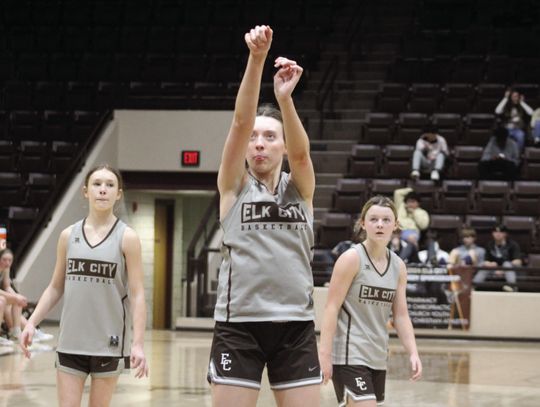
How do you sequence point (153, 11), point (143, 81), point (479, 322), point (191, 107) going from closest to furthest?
point (479, 322), point (191, 107), point (143, 81), point (153, 11)

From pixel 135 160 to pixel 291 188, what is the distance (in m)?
15.5

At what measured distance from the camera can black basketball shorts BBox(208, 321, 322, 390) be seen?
12.0 feet

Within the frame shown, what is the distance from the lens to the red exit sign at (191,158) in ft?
61.9

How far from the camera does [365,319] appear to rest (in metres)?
5.07

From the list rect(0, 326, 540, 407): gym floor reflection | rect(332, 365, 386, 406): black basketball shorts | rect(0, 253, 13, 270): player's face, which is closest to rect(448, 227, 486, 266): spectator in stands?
rect(0, 326, 540, 407): gym floor reflection

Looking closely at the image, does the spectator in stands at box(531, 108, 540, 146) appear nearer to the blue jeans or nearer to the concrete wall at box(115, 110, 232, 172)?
the blue jeans

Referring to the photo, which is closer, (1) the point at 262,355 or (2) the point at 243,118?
(2) the point at 243,118

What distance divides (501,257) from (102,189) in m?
11.1

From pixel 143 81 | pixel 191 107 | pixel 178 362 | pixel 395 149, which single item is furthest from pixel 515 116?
pixel 178 362

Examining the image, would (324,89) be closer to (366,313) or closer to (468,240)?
(468,240)

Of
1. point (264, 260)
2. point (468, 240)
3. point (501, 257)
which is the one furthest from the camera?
point (501, 257)

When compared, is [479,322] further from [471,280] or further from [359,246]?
[359,246]

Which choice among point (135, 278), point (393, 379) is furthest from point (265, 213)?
point (393, 379)

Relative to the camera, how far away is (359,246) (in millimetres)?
5172
